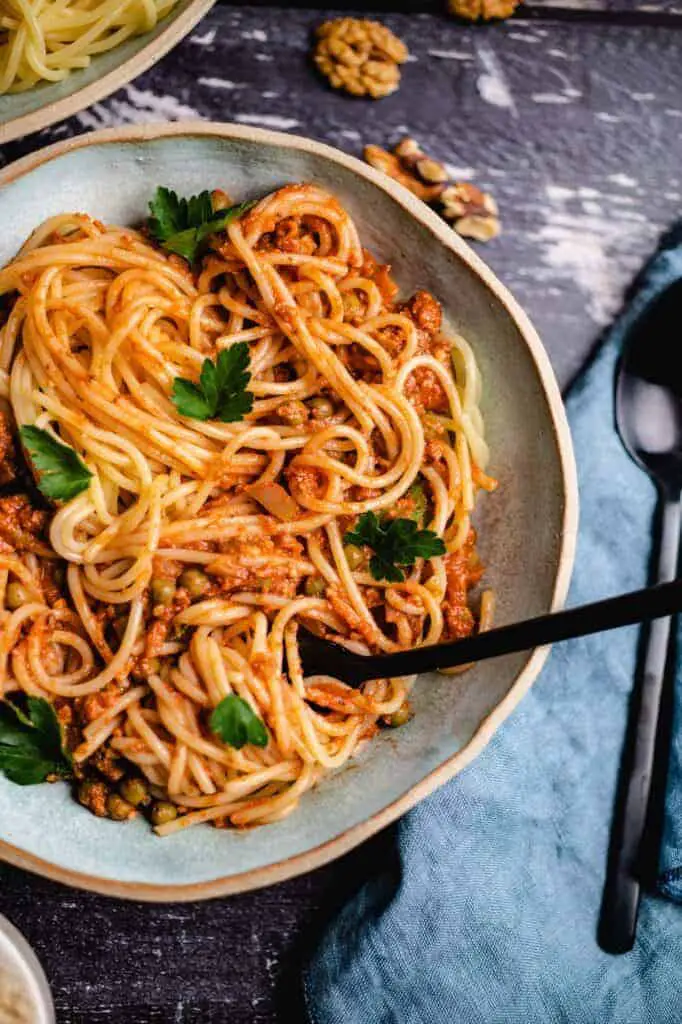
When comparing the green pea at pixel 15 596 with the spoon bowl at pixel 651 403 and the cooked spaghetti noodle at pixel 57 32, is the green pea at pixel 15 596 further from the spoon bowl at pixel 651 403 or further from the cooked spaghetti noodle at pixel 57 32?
the spoon bowl at pixel 651 403

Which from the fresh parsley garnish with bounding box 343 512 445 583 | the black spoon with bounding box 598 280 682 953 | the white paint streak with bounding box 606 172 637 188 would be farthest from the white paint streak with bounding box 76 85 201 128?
the black spoon with bounding box 598 280 682 953

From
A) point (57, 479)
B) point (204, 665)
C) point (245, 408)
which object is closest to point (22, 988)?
point (204, 665)

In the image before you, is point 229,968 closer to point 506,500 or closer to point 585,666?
point 585,666

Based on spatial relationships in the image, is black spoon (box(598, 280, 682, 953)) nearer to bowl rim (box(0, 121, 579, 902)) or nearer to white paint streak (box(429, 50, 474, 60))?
bowl rim (box(0, 121, 579, 902))

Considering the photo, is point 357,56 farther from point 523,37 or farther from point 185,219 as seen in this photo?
point 185,219

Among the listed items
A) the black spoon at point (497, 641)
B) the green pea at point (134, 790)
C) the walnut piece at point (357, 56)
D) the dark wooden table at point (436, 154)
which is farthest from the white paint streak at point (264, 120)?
the green pea at point (134, 790)

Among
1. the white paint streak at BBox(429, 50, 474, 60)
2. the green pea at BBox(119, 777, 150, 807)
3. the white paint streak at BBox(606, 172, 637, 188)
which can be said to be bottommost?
the green pea at BBox(119, 777, 150, 807)
